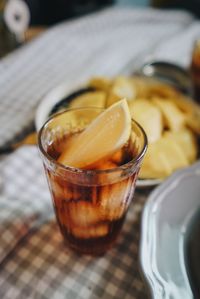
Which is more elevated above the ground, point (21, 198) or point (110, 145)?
point (110, 145)

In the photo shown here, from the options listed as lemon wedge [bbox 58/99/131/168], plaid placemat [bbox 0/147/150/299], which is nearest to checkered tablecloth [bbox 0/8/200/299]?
plaid placemat [bbox 0/147/150/299]

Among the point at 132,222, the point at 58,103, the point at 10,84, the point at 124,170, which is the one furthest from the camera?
the point at 10,84

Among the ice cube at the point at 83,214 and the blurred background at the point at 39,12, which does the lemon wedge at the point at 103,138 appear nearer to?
the ice cube at the point at 83,214

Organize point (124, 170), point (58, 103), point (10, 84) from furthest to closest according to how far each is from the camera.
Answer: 1. point (10, 84)
2. point (58, 103)
3. point (124, 170)

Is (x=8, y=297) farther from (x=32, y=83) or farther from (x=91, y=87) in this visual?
(x=32, y=83)

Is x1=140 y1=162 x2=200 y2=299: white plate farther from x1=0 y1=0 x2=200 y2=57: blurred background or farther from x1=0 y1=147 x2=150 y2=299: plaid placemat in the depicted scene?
x1=0 y1=0 x2=200 y2=57: blurred background

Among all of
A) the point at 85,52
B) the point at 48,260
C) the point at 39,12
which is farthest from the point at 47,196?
the point at 39,12

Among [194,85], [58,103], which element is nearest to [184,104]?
[194,85]
